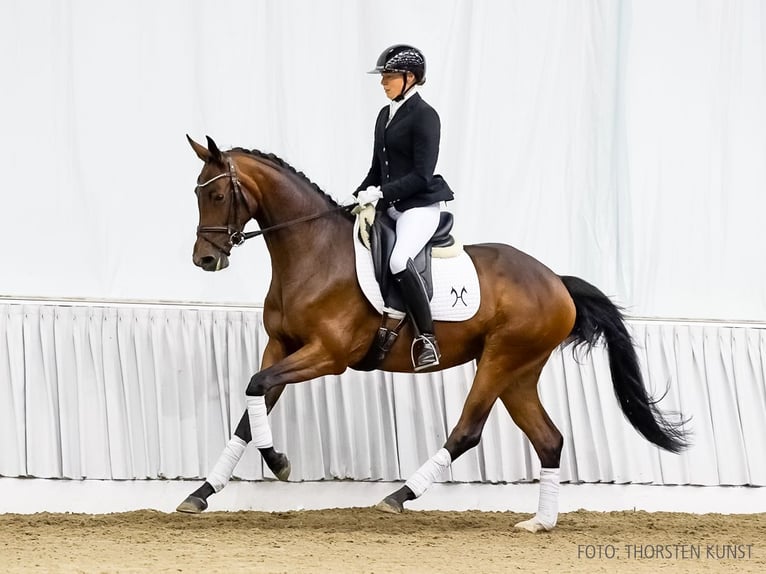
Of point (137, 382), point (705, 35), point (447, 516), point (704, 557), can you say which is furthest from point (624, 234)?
point (137, 382)

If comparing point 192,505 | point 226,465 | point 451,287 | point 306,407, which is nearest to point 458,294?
point 451,287

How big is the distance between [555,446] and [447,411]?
0.89m

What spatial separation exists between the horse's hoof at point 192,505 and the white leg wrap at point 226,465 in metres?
0.10

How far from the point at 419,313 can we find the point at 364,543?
3.41 ft

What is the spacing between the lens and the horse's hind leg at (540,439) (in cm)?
492

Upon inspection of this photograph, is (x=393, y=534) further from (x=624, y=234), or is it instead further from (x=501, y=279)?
(x=624, y=234)

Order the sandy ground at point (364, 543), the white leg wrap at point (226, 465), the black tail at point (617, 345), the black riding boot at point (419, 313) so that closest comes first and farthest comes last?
1. the sandy ground at point (364, 543)
2. the white leg wrap at point (226, 465)
3. the black riding boot at point (419, 313)
4. the black tail at point (617, 345)

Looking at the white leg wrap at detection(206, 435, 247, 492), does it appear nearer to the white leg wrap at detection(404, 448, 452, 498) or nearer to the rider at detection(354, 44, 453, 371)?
the white leg wrap at detection(404, 448, 452, 498)

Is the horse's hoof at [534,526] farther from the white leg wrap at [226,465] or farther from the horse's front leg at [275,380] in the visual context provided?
the white leg wrap at [226,465]

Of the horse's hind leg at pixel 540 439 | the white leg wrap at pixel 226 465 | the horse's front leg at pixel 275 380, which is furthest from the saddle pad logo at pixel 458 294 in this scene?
the white leg wrap at pixel 226 465

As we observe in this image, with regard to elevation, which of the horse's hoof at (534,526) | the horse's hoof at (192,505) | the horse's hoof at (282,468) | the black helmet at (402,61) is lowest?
the horse's hoof at (534,526)

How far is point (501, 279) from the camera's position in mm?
5035

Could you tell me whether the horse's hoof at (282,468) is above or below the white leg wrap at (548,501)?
above

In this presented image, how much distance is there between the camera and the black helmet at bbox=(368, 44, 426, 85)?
4.86 meters
